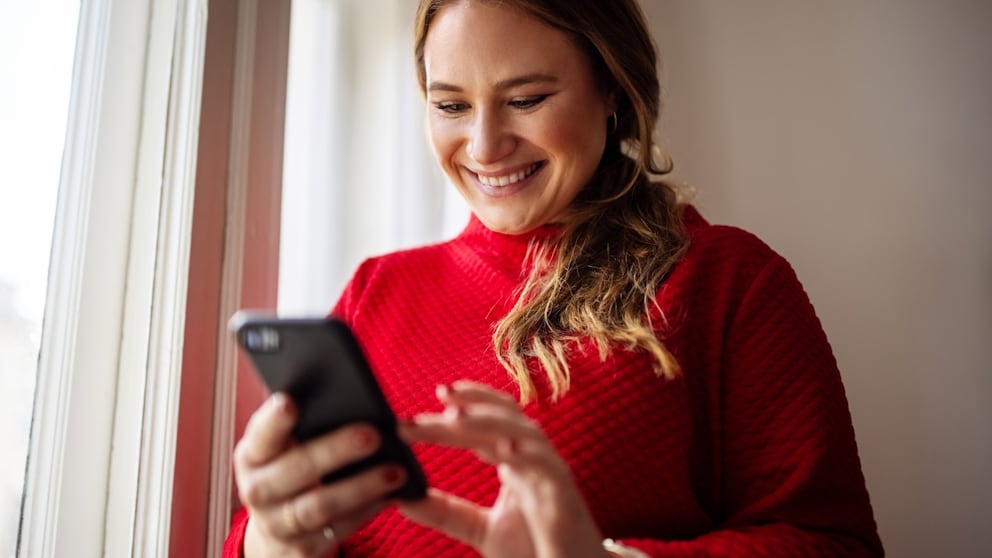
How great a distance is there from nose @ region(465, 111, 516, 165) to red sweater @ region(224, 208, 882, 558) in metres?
0.22

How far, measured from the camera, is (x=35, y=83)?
2.77ft

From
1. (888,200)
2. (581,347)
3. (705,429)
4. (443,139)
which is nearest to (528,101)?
(443,139)

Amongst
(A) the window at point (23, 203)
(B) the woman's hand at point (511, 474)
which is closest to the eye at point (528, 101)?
(B) the woman's hand at point (511, 474)

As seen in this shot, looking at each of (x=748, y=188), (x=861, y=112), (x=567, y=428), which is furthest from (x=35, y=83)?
(x=861, y=112)

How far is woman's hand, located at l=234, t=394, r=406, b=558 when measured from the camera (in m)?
0.50

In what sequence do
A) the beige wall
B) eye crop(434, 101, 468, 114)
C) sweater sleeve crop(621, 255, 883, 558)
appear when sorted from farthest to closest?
the beige wall
eye crop(434, 101, 468, 114)
sweater sleeve crop(621, 255, 883, 558)

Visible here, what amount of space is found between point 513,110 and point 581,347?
0.31 metres

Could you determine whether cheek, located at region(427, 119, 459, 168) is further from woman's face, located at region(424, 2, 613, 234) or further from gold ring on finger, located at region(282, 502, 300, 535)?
gold ring on finger, located at region(282, 502, 300, 535)

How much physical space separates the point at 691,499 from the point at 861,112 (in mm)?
860

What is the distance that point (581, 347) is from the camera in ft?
2.58

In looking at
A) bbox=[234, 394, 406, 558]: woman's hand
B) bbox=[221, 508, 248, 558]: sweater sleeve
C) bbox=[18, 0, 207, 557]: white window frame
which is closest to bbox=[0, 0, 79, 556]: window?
bbox=[18, 0, 207, 557]: white window frame

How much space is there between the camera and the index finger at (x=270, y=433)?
51cm

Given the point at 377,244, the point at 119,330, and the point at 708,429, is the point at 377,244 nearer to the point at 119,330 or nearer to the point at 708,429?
the point at 119,330

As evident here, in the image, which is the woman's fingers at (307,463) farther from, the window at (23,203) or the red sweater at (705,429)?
the window at (23,203)
